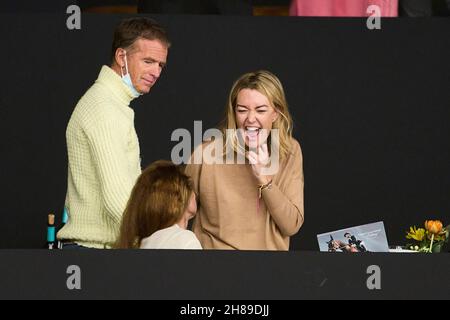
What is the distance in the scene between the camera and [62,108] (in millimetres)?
4609

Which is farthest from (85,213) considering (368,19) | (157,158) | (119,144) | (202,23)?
(368,19)

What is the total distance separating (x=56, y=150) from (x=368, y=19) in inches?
46.7

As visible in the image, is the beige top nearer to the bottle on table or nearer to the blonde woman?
the blonde woman

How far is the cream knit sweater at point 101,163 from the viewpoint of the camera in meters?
4.10

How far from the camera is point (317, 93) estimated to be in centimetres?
467

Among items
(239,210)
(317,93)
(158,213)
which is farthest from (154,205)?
(317,93)

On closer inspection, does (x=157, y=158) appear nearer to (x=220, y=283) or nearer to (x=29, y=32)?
(x=29, y=32)

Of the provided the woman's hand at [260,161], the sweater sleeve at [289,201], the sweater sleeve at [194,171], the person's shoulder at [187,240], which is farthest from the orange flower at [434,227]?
the person's shoulder at [187,240]

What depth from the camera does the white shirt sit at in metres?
3.89

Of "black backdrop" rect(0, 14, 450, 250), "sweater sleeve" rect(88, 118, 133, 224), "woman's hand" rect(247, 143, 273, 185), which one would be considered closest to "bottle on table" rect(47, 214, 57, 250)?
"black backdrop" rect(0, 14, 450, 250)

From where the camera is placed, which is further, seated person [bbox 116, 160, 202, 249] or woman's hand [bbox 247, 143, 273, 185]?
woman's hand [bbox 247, 143, 273, 185]

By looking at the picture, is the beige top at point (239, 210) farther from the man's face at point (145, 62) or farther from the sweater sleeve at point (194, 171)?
the man's face at point (145, 62)

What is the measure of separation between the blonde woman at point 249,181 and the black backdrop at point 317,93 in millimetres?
237
